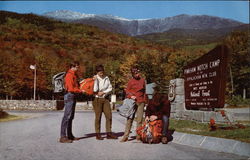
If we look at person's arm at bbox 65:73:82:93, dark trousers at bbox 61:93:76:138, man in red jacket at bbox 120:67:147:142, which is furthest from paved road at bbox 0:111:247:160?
person's arm at bbox 65:73:82:93

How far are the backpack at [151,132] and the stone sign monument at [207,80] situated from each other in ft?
12.6

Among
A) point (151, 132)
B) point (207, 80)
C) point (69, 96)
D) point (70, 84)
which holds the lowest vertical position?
point (151, 132)

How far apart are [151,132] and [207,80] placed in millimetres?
4920

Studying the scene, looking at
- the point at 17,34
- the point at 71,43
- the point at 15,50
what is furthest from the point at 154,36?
the point at 15,50

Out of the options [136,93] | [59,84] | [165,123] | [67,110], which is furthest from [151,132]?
[59,84]

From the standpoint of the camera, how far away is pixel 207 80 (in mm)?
11703

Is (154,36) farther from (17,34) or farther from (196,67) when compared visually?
(196,67)

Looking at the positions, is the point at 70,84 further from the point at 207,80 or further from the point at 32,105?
the point at 32,105

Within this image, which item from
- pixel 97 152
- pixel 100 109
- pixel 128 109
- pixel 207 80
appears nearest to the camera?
pixel 97 152

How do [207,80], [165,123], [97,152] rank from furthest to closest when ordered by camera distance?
[207,80] < [165,123] < [97,152]

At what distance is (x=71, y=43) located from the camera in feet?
314

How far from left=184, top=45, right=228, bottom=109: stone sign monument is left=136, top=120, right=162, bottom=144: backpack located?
151 inches

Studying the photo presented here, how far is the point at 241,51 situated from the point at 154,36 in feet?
378

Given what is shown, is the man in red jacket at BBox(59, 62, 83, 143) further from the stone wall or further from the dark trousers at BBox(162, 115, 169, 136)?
the stone wall
